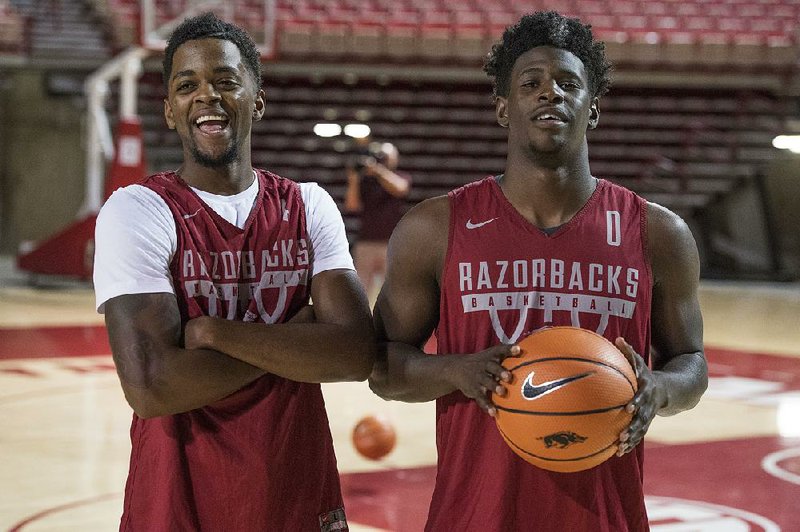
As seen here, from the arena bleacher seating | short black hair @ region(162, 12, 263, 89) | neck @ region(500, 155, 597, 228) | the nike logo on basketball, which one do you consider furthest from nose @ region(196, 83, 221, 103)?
the arena bleacher seating

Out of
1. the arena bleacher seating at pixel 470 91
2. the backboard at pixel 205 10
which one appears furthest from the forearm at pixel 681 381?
the arena bleacher seating at pixel 470 91

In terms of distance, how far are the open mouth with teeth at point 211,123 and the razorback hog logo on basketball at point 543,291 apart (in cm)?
63

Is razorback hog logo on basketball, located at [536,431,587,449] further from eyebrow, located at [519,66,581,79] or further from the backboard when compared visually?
the backboard

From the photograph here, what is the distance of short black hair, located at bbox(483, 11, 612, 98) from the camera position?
2441 mm

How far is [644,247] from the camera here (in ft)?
8.08

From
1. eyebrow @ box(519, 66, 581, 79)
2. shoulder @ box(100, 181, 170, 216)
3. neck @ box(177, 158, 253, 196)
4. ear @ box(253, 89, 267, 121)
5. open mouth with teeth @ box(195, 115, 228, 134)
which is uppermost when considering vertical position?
eyebrow @ box(519, 66, 581, 79)

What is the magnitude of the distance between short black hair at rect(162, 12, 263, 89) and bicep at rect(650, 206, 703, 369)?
966mm

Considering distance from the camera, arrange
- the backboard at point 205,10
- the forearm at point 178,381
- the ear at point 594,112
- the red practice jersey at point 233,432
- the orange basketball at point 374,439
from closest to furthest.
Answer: the forearm at point 178,381, the red practice jersey at point 233,432, the ear at point 594,112, the orange basketball at point 374,439, the backboard at point 205,10

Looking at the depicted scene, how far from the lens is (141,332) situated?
2311mm

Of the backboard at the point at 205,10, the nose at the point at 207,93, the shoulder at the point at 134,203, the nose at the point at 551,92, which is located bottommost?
the shoulder at the point at 134,203

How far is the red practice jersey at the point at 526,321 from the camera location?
2.35 m

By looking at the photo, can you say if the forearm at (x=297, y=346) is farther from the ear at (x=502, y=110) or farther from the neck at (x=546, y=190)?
the ear at (x=502, y=110)

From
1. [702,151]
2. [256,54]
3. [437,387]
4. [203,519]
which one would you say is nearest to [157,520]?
[203,519]

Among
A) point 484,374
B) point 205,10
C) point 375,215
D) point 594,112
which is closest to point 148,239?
point 484,374
